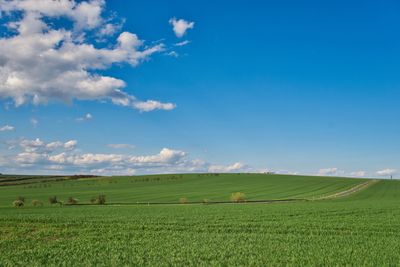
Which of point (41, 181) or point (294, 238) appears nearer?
point (294, 238)

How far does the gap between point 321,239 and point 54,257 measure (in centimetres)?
1383

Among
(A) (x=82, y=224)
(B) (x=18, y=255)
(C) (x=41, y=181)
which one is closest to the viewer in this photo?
(B) (x=18, y=255)

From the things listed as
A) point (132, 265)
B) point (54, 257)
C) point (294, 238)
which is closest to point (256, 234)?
point (294, 238)

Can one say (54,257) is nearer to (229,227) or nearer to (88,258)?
(88,258)

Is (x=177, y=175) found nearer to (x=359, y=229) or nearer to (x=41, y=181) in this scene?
(x=41, y=181)

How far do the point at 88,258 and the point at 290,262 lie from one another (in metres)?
8.83

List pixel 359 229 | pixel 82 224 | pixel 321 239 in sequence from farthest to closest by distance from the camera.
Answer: pixel 82 224 < pixel 359 229 < pixel 321 239

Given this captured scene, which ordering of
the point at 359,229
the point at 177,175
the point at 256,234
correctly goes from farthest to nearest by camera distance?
the point at 177,175, the point at 359,229, the point at 256,234

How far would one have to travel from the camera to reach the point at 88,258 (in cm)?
1828

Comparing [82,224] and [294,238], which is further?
[82,224]

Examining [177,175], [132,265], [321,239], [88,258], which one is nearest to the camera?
[132,265]

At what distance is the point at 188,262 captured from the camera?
56.1ft

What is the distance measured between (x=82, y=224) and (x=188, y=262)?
15.2 meters

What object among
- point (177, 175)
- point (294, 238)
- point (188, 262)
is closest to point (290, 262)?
point (188, 262)
